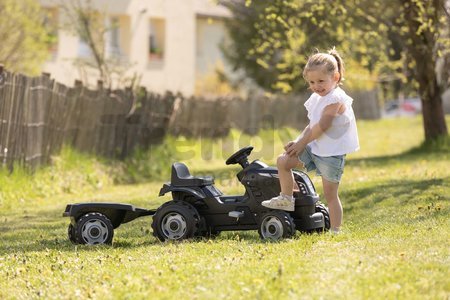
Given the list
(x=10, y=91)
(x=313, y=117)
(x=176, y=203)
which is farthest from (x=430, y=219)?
(x=10, y=91)

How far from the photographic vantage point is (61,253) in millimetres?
7383

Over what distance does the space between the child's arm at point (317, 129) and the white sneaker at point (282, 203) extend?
1.20 ft

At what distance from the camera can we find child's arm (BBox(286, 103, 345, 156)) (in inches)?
294

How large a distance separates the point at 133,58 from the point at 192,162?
13.7 metres

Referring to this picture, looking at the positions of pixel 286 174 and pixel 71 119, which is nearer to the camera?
pixel 286 174

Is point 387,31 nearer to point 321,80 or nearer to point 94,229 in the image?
point 321,80

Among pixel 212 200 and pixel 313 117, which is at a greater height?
pixel 313 117

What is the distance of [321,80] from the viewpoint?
296 inches

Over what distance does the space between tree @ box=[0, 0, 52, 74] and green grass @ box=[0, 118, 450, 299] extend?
25.4ft

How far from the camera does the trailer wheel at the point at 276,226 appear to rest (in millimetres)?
7449

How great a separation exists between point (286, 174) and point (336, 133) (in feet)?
1.82

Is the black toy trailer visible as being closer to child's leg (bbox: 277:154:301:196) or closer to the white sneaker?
the white sneaker

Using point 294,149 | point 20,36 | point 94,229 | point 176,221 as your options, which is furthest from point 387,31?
point 94,229

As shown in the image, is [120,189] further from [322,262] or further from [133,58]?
[133,58]
